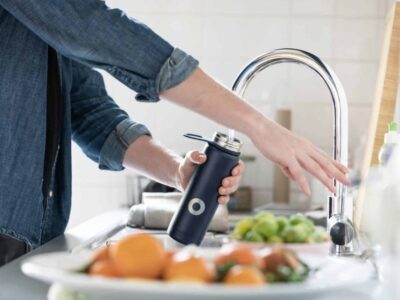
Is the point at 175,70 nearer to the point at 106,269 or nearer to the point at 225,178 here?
the point at 225,178

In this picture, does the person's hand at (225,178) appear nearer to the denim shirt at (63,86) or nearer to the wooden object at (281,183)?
the denim shirt at (63,86)

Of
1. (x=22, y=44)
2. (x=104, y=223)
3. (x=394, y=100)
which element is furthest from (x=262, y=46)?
(x=22, y=44)

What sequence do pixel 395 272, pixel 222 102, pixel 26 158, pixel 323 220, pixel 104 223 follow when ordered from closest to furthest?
1. pixel 395 272
2. pixel 222 102
3. pixel 26 158
4. pixel 104 223
5. pixel 323 220

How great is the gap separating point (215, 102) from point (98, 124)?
59cm

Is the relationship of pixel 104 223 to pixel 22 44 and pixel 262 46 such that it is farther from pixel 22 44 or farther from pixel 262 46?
pixel 262 46

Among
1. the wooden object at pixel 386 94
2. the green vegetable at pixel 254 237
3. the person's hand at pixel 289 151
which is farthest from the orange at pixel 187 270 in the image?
the wooden object at pixel 386 94

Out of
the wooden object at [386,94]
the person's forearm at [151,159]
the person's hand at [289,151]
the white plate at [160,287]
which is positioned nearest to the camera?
the white plate at [160,287]

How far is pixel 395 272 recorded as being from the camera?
91cm

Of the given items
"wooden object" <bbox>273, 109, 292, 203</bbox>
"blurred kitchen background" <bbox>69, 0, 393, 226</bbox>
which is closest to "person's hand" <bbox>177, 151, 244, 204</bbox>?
"wooden object" <bbox>273, 109, 292, 203</bbox>

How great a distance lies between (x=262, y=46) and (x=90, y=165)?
76 cm

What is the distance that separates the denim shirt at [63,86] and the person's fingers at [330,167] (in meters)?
0.22

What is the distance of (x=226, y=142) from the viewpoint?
122 cm

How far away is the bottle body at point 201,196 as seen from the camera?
123 cm

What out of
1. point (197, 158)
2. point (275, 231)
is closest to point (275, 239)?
point (275, 231)
